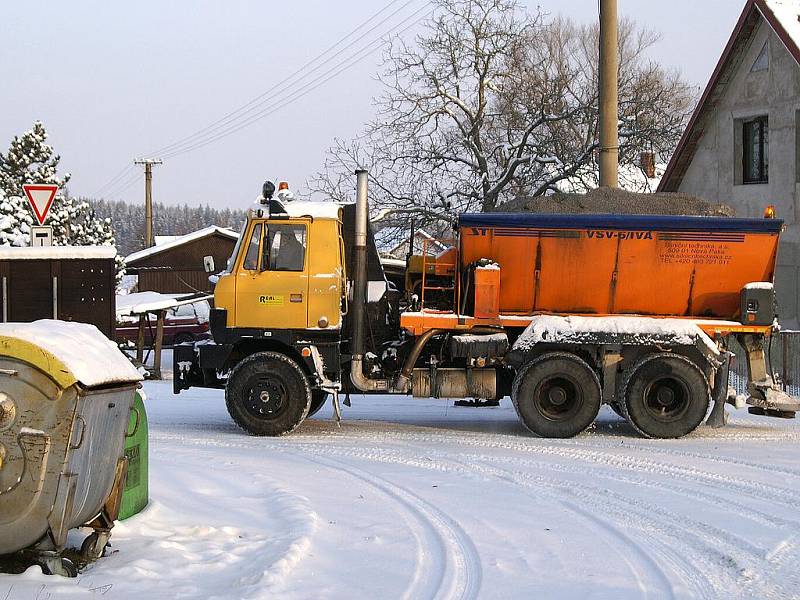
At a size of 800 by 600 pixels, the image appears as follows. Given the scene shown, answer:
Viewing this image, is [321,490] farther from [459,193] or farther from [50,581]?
[459,193]

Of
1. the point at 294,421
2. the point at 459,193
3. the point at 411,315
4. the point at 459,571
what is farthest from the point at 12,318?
the point at 459,193

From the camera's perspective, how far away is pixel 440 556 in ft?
23.1

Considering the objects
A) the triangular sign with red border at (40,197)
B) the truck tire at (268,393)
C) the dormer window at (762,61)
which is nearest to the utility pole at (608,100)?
the dormer window at (762,61)

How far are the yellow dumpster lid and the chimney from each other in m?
24.2

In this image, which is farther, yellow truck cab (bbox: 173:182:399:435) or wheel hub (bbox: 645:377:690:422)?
yellow truck cab (bbox: 173:182:399:435)

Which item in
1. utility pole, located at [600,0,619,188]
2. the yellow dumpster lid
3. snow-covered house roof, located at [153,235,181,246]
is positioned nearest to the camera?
the yellow dumpster lid

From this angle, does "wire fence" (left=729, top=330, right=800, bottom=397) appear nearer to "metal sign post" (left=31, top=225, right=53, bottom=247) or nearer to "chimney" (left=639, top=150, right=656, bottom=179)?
"chimney" (left=639, top=150, right=656, bottom=179)

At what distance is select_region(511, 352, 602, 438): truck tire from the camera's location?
12977mm

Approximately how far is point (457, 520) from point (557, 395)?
5.20 m

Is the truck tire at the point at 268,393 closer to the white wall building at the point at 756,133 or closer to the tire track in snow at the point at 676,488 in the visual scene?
the tire track in snow at the point at 676,488

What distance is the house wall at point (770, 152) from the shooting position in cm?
2272

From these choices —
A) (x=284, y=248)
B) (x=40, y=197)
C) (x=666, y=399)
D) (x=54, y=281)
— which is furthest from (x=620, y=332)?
(x=40, y=197)

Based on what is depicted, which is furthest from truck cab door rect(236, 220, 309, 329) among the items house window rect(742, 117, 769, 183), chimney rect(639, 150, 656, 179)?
chimney rect(639, 150, 656, 179)

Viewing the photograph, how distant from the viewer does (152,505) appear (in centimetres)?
808
